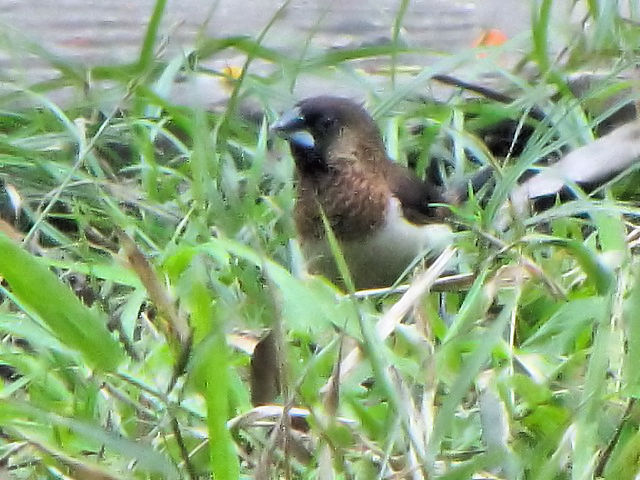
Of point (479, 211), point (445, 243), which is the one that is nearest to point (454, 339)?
point (445, 243)

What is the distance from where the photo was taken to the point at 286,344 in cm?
130

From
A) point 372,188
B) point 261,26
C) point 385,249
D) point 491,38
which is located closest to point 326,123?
point 372,188

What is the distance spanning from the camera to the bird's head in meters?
2.52

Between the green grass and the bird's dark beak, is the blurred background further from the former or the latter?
the green grass

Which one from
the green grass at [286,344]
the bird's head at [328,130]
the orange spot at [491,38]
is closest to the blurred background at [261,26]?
the orange spot at [491,38]

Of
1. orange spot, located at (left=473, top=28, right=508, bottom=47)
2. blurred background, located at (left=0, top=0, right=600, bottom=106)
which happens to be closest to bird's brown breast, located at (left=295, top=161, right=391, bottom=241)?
blurred background, located at (left=0, top=0, right=600, bottom=106)

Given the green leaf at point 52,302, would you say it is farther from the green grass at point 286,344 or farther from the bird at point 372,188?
the bird at point 372,188

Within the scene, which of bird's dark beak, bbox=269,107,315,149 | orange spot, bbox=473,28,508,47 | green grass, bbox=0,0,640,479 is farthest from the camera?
orange spot, bbox=473,28,508,47

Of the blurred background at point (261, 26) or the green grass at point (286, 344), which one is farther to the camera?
the blurred background at point (261, 26)

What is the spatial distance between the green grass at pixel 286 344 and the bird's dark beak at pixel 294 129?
0.15 ft

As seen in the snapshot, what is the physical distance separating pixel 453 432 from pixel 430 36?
7.39 ft

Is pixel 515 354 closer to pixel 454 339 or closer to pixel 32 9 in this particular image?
pixel 454 339

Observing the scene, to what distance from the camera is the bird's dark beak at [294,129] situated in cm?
250

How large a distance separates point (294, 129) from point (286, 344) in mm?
1251
